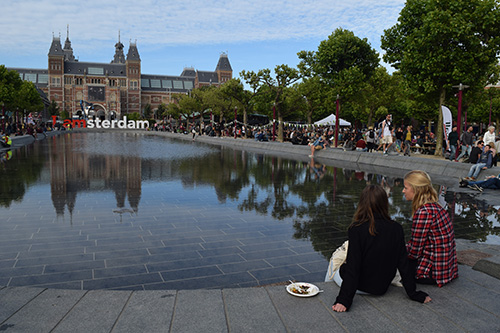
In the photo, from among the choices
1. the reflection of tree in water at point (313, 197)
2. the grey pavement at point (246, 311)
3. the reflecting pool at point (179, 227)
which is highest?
the grey pavement at point (246, 311)

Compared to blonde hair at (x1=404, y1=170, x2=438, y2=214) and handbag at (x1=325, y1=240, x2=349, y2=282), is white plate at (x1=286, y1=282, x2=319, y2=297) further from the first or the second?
blonde hair at (x1=404, y1=170, x2=438, y2=214)

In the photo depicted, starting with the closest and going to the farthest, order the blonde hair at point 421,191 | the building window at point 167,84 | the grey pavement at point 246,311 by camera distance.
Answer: the grey pavement at point 246,311 → the blonde hair at point 421,191 → the building window at point 167,84

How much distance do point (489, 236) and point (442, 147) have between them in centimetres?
1531

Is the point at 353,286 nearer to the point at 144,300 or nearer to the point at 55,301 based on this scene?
the point at 144,300

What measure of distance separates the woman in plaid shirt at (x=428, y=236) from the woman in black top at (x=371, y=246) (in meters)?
0.38

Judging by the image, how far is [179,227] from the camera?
6652 mm

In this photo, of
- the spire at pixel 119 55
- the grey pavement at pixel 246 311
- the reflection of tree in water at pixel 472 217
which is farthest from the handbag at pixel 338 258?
the spire at pixel 119 55

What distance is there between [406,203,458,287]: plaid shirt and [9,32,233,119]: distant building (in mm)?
123638

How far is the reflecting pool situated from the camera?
4.62 m

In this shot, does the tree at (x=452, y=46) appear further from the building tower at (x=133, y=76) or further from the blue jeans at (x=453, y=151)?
the building tower at (x=133, y=76)

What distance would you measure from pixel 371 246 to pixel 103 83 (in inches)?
5243

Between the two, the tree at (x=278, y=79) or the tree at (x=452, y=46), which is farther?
the tree at (x=278, y=79)

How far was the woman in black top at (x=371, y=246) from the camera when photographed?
10.7 feet

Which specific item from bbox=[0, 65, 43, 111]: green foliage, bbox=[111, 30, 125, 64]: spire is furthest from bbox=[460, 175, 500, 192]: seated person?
bbox=[111, 30, 125, 64]: spire
